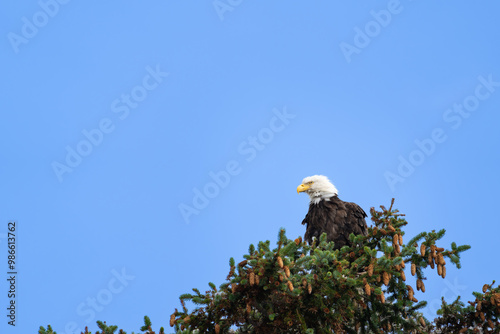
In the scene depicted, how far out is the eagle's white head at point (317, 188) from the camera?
1056 centimetres

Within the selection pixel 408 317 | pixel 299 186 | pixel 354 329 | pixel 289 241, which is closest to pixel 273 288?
pixel 289 241

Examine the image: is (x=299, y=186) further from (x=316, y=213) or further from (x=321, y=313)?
(x=321, y=313)

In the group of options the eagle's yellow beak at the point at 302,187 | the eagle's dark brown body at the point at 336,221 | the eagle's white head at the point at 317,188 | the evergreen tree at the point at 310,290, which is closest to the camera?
the evergreen tree at the point at 310,290

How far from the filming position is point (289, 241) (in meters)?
5.30

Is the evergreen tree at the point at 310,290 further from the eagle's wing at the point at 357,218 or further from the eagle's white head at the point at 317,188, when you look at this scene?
the eagle's white head at the point at 317,188

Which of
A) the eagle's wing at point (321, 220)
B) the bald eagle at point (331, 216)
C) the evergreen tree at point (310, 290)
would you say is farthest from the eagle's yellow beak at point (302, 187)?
the evergreen tree at point (310, 290)

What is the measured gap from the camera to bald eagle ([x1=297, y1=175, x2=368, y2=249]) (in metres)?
9.66

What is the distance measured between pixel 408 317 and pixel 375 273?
1.55 m

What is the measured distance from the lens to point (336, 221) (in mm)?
9773

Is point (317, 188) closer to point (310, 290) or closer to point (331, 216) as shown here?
point (331, 216)

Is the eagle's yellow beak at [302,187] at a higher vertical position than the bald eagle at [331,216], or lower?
higher

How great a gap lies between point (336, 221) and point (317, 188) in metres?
1.15

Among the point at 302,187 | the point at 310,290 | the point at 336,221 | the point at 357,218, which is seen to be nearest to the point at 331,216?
the point at 336,221

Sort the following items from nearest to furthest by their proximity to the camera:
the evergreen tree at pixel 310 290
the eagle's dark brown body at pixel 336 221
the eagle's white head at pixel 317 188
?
1. the evergreen tree at pixel 310 290
2. the eagle's dark brown body at pixel 336 221
3. the eagle's white head at pixel 317 188
